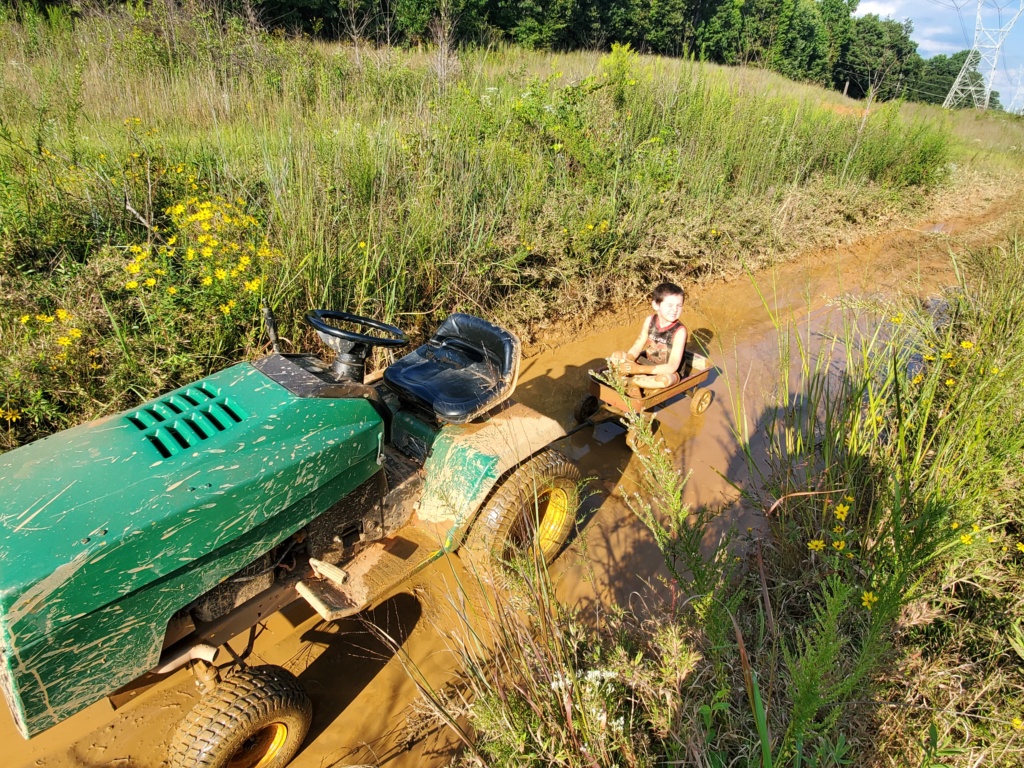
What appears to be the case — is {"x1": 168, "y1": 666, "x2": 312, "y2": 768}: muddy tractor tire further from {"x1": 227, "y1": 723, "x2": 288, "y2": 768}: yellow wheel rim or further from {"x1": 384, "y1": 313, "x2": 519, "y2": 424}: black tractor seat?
{"x1": 384, "y1": 313, "x2": 519, "y2": 424}: black tractor seat

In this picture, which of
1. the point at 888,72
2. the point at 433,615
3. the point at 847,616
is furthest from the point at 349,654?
the point at 888,72

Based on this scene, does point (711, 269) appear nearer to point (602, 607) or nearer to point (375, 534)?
point (602, 607)

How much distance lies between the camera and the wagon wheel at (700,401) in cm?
432

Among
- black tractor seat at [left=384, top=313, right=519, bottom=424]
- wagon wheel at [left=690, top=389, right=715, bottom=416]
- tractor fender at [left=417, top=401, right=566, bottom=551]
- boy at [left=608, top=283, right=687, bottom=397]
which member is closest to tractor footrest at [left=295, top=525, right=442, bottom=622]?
tractor fender at [left=417, top=401, right=566, bottom=551]

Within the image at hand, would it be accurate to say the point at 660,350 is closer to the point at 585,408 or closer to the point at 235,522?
the point at 585,408

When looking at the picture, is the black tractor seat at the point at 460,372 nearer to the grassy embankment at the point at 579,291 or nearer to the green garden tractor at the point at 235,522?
the green garden tractor at the point at 235,522

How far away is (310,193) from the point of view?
4020mm

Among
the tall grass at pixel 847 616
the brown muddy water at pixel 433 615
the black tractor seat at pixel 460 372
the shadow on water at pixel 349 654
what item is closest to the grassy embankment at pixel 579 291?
the tall grass at pixel 847 616

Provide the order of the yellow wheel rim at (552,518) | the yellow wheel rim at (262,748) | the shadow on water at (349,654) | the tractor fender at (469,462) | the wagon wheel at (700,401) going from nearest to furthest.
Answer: the yellow wheel rim at (262,748), the shadow on water at (349,654), the tractor fender at (469,462), the yellow wheel rim at (552,518), the wagon wheel at (700,401)

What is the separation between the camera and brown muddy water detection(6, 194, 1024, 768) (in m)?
2.17

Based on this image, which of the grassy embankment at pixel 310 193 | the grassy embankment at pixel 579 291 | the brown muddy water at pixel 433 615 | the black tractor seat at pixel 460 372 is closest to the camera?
the grassy embankment at pixel 579 291

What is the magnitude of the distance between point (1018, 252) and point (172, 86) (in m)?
6.69

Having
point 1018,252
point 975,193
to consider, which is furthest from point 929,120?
point 1018,252

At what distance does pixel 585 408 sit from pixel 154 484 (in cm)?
290
